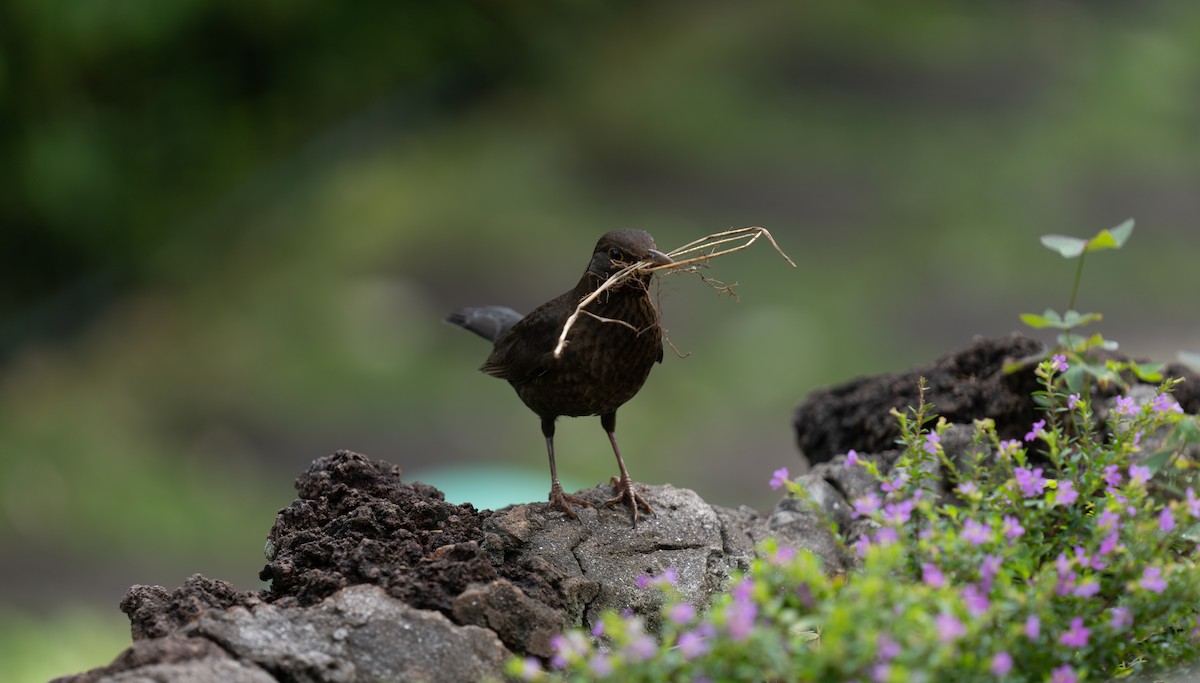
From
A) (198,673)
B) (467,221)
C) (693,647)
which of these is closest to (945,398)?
(693,647)

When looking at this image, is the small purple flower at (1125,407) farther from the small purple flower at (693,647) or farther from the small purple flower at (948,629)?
the small purple flower at (693,647)

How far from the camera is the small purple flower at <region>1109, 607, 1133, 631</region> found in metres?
2.20

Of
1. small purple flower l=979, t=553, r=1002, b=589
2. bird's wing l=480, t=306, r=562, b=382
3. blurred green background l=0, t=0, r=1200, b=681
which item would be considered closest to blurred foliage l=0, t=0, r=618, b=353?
blurred green background l=0, t=0, r=1200, b=681

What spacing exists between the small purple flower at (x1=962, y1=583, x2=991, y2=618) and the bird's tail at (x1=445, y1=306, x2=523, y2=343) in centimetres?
243

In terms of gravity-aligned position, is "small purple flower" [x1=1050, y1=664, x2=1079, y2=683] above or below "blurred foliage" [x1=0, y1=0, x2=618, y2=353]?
below

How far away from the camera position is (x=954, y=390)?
384 cm

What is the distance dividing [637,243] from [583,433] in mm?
4140

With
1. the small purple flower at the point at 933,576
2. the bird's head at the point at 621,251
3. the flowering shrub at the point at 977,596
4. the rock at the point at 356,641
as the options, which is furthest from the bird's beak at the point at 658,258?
the small purple flower at the point at 933,576

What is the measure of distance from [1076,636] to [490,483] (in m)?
4.04

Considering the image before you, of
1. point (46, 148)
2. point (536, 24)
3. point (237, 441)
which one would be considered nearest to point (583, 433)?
point (237, 441)

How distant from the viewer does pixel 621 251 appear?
141 inches

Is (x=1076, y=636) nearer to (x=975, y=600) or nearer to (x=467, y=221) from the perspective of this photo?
(x=975, y=600)

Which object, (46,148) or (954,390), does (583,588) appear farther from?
(46,148)

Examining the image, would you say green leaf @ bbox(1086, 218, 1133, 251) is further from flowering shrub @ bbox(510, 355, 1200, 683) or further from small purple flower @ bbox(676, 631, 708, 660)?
small purple flower @ bbox(676, 631, 708, 660)
